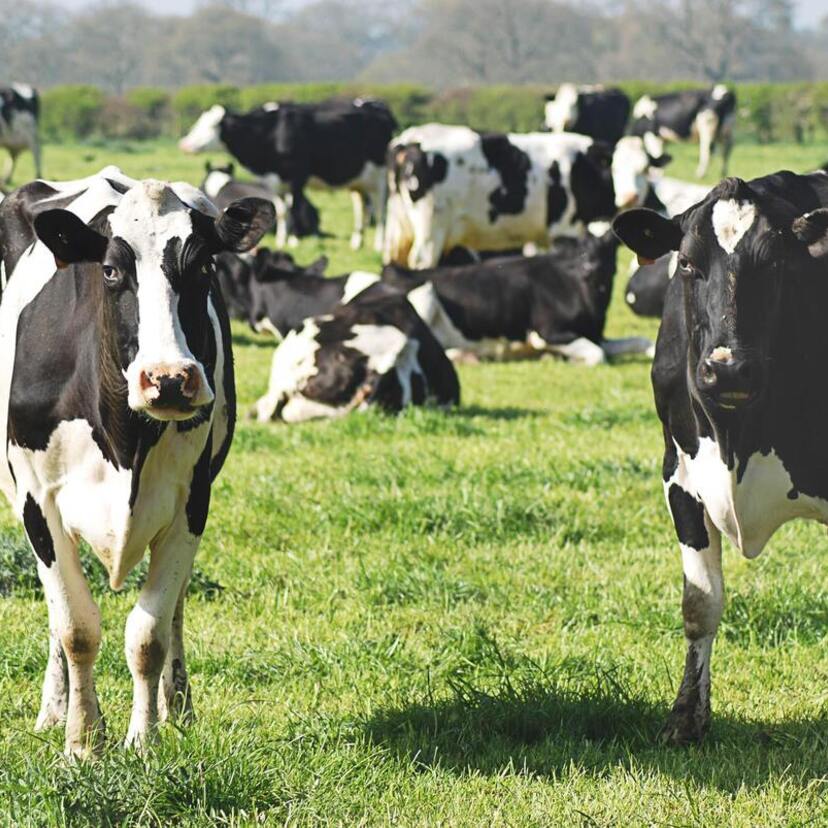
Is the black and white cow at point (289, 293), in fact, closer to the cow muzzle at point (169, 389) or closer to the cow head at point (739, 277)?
the cow head at point (739, 277)

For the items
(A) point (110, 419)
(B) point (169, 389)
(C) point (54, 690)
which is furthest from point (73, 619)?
(B) point (169, 389)

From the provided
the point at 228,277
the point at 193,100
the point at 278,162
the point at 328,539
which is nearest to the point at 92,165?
the point at 278,162

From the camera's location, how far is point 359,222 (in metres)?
22.0

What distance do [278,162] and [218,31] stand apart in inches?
5546

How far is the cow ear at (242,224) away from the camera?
14.9ft

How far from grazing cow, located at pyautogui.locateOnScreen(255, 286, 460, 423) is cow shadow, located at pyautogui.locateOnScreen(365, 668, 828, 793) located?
5322 millimetres

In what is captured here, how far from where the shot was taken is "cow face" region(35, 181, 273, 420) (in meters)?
4.05

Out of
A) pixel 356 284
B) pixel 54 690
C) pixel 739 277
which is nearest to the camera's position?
pixel 739 277

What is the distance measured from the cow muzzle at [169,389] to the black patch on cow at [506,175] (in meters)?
13.0

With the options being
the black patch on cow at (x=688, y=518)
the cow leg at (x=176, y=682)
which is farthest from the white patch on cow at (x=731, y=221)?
the cow leg at (x=176, y=682)

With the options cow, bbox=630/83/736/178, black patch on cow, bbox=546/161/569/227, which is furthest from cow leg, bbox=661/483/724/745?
cow, bbox=630/83/736/178

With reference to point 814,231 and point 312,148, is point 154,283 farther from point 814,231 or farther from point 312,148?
point 312,148

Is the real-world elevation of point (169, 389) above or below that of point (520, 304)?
above

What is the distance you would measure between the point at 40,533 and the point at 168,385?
0.91 meters
